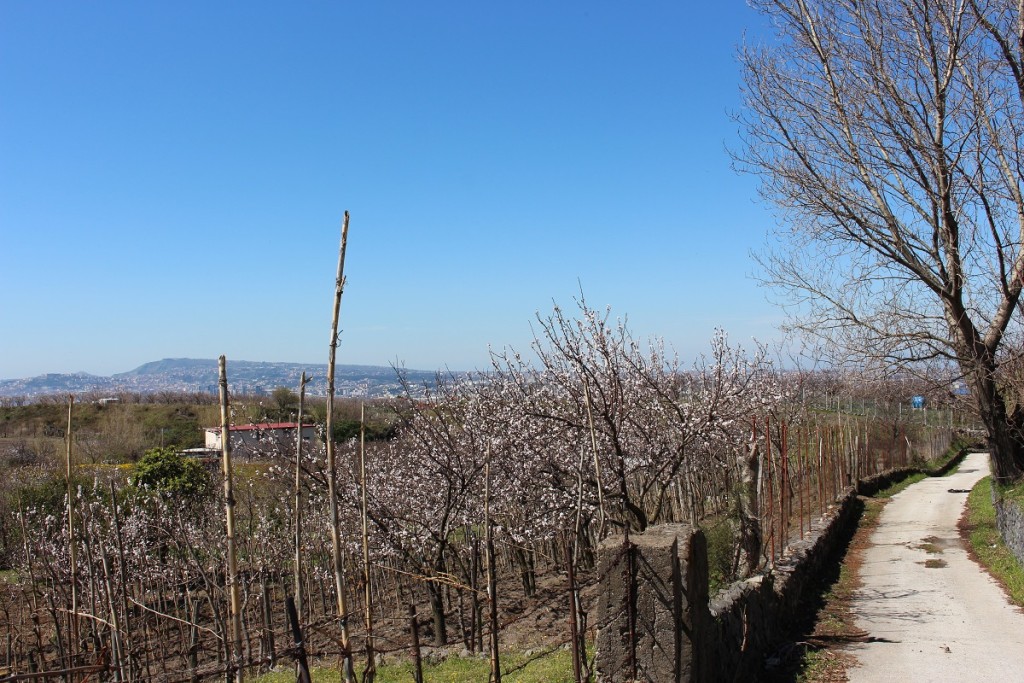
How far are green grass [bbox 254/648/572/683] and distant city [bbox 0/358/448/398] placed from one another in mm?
3218

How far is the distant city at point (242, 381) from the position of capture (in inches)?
359

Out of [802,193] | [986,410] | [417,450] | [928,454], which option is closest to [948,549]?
[986,410]

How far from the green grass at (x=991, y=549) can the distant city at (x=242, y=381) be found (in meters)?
8.94

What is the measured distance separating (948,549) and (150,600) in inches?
561

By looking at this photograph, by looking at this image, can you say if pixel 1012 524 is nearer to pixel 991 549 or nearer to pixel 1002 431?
pixel 991 549

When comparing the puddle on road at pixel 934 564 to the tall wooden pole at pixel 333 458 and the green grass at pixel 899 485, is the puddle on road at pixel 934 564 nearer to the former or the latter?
the green grass at pixel 899 485

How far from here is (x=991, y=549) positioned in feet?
40.8

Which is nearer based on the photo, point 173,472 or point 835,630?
point 835,630

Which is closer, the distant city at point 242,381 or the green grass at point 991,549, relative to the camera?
the distant city at point 242,381

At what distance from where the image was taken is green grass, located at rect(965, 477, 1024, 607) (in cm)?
1001

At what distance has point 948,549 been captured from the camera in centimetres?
1320

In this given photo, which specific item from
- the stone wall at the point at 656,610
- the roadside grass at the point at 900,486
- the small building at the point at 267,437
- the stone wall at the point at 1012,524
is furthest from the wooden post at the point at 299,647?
the roadside grass at the point at 900,486

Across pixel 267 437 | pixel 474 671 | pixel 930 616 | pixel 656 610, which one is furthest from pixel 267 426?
pixel 930 616

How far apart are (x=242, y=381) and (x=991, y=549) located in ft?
105
